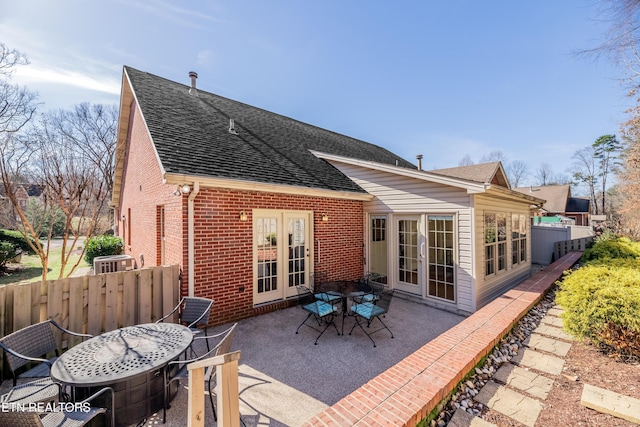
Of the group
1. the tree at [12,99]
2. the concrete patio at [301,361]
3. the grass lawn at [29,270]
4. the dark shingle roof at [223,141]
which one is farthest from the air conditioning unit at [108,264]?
→ the concrete patio at [301,361]

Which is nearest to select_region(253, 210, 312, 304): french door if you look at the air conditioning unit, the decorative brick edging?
the decorative brick edging

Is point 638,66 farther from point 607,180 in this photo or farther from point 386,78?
point 607,180

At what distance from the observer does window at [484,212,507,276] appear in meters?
6.83

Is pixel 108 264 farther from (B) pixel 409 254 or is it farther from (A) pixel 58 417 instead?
(B) pixel 409 254

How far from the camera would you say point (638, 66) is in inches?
260

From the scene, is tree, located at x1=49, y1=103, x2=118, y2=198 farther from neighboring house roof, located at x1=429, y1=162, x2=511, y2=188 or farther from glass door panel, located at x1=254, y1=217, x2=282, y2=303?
neighboring house roof, located at x1=429, y1=162, x2=511, y2=188

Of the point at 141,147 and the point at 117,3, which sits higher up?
the point at 117,3

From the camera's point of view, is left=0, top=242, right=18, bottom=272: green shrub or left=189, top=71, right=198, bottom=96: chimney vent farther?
left=0, top=242, right=18, bottom=272: green shrub

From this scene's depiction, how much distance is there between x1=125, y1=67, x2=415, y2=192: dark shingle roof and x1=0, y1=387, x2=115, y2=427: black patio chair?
3.63 meters

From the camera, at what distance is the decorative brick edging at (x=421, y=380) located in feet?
6.92

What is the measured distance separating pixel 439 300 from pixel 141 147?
1000 centimetres

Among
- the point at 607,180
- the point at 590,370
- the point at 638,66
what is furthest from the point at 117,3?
the point at 607,180

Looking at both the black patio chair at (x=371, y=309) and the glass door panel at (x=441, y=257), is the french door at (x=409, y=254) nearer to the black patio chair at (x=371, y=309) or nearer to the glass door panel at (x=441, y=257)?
the glass door panel at (x=441, y=257)

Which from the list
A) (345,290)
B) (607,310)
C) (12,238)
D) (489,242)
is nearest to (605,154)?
(489,242)
